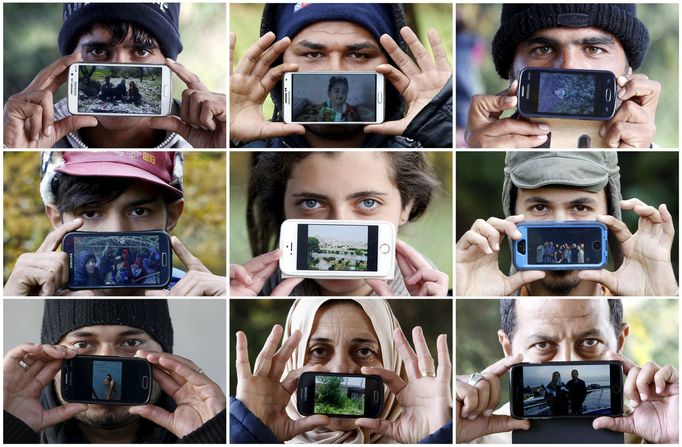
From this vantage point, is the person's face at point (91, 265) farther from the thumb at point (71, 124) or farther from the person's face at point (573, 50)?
the person's face at point (573, 50)

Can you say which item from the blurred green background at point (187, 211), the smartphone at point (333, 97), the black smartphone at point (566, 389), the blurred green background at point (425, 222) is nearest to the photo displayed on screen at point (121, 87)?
the blurred green background at point (187, 211)

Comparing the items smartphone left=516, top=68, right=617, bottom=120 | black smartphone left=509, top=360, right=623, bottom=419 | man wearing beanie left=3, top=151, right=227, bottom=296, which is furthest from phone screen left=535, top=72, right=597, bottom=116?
man wearing beanie left=3, top=151, right=227, bottom=296

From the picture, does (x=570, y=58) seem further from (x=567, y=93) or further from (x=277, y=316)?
(x=277, y=316)

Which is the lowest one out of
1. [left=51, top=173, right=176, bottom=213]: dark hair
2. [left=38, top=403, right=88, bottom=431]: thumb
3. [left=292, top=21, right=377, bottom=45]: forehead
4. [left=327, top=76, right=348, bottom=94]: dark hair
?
[left=38, top=403, right=88, bottom=431]: thumb

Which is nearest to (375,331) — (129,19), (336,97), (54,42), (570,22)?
(336,97)

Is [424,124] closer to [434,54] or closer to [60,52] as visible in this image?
[434,54]

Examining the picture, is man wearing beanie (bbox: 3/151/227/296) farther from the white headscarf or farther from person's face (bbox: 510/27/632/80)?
person's face (bbox: 510/27/632/80)
